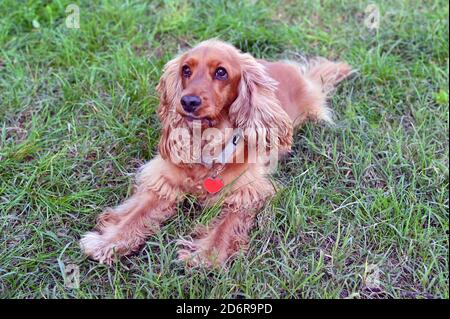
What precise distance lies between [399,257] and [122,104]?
2.00 meters

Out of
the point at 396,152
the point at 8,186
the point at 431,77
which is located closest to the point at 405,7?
the point at 431,77

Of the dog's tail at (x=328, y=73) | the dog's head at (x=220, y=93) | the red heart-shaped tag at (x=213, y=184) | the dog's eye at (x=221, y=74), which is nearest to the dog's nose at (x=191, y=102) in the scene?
the dog's head at (x=220, y=93)

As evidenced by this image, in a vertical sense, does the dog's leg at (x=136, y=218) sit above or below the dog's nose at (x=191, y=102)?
below

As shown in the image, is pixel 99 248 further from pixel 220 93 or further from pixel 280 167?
pixel 280 167

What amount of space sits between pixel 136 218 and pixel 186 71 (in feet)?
2.74

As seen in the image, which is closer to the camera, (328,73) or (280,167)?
(280,167)

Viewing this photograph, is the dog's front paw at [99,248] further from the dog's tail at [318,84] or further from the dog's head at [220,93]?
the dog's tail at [318,84]

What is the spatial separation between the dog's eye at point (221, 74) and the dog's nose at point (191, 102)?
0.22m

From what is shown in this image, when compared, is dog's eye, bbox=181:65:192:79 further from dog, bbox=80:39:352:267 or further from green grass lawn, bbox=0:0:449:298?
green grass lawn, bbox=0:0:449:298

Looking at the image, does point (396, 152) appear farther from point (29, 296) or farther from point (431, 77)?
point (29, 296)

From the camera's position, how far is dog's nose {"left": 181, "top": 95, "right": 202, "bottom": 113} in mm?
2723

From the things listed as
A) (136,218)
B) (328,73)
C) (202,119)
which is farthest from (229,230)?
(328,73)

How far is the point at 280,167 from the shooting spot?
3.42 meters

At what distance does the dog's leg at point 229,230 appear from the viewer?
2809 mm
